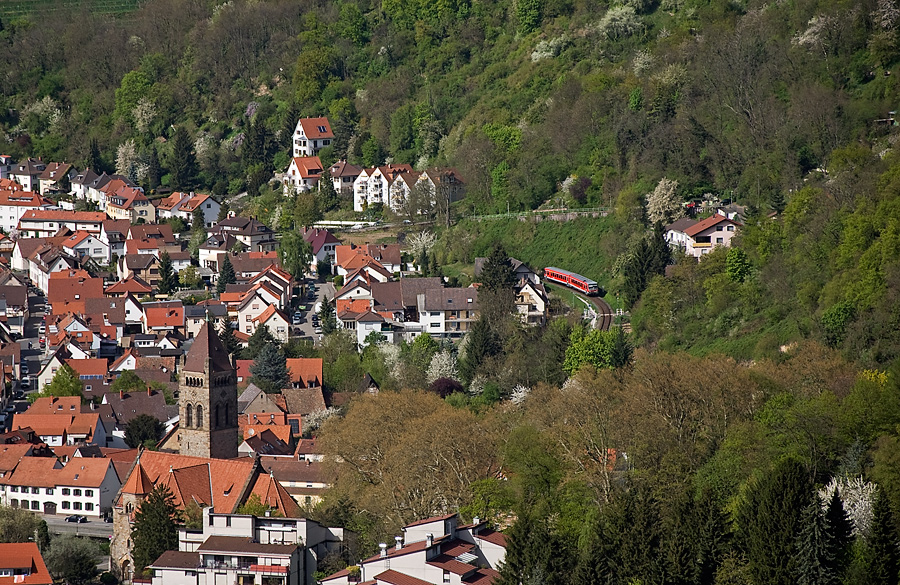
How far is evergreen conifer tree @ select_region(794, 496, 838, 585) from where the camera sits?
39094 millimetres

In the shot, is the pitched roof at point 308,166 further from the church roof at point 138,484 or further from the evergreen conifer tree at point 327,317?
the church roof at point 138,484

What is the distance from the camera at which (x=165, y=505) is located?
2004 inches

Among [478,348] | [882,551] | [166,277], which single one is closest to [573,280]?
[478,348]

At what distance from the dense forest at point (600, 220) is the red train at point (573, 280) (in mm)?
1025

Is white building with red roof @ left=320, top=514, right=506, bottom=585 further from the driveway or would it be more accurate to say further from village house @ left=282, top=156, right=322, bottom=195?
village house @ left=282, top=156, right=322, bottom=195

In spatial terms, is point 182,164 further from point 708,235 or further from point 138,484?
point 138,484

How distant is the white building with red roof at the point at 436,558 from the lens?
42.6 m

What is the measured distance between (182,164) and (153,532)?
5872 cm

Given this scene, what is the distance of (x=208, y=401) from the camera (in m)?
56.7

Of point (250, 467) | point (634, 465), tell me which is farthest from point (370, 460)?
point (634, 465)

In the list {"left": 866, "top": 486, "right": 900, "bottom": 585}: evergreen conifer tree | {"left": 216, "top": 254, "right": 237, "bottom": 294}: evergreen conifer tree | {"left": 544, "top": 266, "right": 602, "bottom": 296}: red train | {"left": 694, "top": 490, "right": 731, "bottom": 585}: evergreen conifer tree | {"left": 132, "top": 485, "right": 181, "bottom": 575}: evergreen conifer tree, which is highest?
{"left": 866, "top": 486, "right": 900, "bottom": 585}: evergreen conifer tree

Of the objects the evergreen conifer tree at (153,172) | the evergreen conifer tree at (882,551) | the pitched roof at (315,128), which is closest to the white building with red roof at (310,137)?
the pitched roof at (315,128)

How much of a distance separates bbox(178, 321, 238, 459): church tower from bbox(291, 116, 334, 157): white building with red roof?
48570mm

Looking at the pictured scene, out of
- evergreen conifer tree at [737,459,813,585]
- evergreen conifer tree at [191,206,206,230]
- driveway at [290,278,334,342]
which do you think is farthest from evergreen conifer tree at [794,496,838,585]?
evergreen conifer tree at [191,206,206,230]
